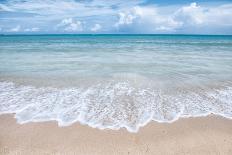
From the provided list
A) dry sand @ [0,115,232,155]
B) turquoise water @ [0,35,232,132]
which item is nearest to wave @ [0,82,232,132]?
turquoise water @ [0,35,232,132]

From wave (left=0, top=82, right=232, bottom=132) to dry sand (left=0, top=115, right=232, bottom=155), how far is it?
0.99ft

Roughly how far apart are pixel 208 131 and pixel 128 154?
2118 millimetres

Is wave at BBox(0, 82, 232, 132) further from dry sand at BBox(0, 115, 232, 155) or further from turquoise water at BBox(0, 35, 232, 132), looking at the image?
dry sand at BBox(0, 115, 232, 155)

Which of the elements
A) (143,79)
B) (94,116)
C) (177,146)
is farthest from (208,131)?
(143,79)

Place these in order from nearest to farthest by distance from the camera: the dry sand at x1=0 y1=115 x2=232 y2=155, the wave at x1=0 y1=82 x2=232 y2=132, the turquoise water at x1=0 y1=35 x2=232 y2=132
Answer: the dry sand at x1=0 y1=115 x2=232 y2=155
the wave at x1=0 y1=82 x2=232 y2=132
the turquoise water at x1=0 y1=35 x2=232 y2=132

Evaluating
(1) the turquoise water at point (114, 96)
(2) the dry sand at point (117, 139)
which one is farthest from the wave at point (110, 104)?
(2) the dry sand at point (117, 139)

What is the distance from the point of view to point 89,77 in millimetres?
9383

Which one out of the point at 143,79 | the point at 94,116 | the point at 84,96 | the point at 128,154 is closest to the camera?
the point at 128,154

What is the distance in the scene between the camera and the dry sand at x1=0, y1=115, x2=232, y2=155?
162 inches

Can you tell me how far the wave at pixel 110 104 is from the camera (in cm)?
541

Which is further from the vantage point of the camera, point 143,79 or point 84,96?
point 143,79

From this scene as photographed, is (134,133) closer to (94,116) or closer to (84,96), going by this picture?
(94,116)

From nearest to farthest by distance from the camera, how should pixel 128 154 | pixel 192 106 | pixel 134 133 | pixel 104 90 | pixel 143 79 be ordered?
pixel 128 154 < pixel 134 133 < pixel 192 106 < pixel 104 90 < pixel 143 79

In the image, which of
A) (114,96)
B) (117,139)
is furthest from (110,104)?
(117,139)
